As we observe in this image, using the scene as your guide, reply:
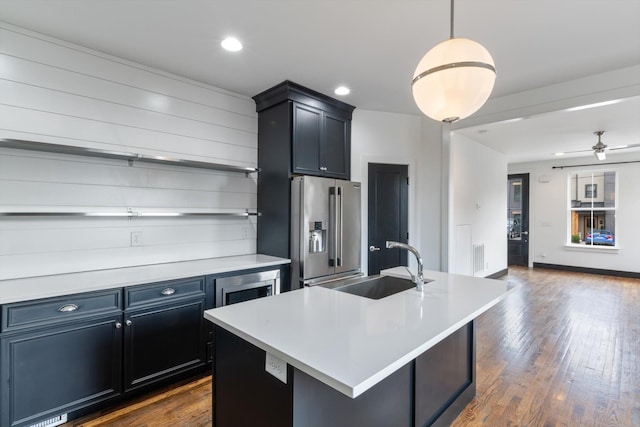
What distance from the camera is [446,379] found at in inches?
77.2

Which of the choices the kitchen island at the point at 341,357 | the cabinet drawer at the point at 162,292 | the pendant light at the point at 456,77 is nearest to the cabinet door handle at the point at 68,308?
the cabinet drawer at the point at 162,292

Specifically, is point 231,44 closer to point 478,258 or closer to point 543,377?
point 543,377

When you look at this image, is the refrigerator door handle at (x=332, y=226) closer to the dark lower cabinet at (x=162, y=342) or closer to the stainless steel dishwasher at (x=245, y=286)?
the stainless steel dishwasher at (x=245, y=286)

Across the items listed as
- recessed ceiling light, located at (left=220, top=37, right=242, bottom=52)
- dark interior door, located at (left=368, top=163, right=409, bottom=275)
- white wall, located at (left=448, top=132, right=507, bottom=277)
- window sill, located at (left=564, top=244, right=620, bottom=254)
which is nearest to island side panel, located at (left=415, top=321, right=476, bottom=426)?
dark interior door, located at (left=368, top=163, right=409, bottom=275)

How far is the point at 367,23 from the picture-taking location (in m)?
2.25

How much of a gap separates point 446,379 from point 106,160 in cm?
306

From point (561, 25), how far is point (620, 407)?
277 centimetres

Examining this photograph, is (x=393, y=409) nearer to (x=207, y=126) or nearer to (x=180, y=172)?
(x=180, y=172)

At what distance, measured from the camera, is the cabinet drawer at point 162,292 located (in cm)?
220

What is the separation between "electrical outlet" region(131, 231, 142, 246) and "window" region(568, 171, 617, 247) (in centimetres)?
873

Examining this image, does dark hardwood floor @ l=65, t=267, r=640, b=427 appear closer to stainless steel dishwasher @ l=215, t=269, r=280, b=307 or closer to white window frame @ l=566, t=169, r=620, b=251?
stainless steel dishwasher @ l=215, t=269, r=280, b=307

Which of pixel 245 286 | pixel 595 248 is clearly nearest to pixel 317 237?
pixel 245 286

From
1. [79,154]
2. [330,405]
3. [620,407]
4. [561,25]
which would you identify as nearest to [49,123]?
[79,154]

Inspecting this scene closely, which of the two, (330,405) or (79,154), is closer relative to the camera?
(330,405)
